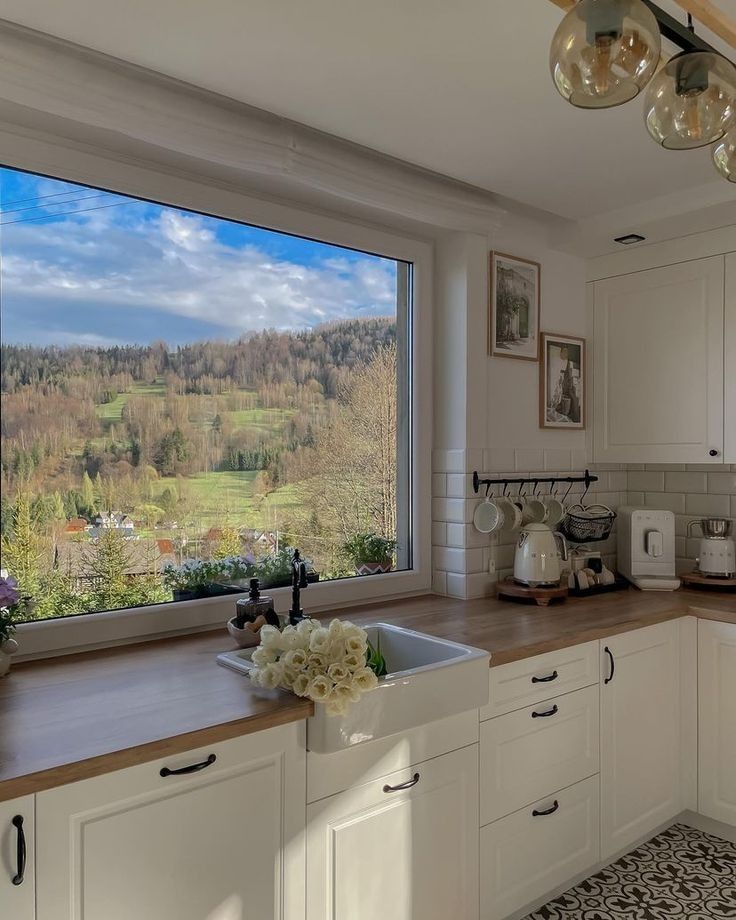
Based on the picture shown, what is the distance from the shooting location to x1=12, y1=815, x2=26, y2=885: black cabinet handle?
124cm

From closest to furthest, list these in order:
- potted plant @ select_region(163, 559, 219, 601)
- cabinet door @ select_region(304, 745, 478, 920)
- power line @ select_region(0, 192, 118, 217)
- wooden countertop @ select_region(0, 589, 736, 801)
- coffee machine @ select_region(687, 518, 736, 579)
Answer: wooden countertop @ select_region(0, 589, 736, 801)
cabinet door @ select_region(304, 745, 478, 920)
power line @ select_region(0, 192, 118, 217)
potted plant @ select_region(163, 559, 219, 601)
coffee machine @ select_region(687, 518, 736, 579)

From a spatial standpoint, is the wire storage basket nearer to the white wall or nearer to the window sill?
the white wall

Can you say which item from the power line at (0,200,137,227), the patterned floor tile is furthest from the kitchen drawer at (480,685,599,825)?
the power line at (0,200,137,227)

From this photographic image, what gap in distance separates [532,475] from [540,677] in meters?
1.04

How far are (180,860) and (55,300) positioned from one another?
1424mm

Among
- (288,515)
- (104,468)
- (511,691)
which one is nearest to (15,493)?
(104,468)

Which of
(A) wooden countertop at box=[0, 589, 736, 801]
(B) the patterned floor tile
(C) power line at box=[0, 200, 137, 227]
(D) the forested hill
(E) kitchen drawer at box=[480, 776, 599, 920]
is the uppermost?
(C) power line at box=[0, 200, 137, 227]

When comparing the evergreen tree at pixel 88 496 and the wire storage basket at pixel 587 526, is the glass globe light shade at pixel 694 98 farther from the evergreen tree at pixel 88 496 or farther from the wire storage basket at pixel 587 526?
the wire storage basket at pixel 587 526

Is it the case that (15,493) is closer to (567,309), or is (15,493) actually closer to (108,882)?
(108,882)

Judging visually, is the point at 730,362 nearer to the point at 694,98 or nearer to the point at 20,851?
the point at 694,98

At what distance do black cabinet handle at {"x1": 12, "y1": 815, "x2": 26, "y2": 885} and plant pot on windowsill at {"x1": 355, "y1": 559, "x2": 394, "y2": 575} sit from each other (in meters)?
1.58

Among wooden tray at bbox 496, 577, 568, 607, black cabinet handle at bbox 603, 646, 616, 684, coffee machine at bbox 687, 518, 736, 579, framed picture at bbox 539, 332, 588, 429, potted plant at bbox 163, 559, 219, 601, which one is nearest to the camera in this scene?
potted plant at bbox 163, 559, 219, 601

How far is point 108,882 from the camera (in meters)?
1.34

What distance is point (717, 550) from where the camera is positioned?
2902 millimetres
